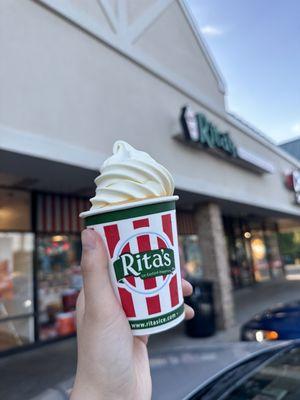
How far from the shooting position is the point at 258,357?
8.52ft

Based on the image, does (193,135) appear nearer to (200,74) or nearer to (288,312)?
(200,74)

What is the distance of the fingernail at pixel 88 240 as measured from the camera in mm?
1322

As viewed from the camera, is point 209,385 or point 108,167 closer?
point 108,167

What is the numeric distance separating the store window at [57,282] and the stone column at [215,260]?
3281 millimetres

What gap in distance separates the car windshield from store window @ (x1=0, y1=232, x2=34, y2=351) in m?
5.73

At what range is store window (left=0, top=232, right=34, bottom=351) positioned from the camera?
266 inches

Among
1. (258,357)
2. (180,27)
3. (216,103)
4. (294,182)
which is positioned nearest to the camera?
(258,357)

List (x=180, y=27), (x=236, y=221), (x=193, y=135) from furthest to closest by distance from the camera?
(x=236, y=221) → (x=180, y=27) → (x=193, y=135)

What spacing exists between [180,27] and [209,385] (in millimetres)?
9229

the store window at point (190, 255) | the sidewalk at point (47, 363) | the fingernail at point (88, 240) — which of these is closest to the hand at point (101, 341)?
the fingernail at point (88, 240)

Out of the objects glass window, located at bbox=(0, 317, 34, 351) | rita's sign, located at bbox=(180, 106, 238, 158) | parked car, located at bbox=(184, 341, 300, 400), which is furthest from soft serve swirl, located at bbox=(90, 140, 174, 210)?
glass window, located at bbox=(0, 317, 34, 351)

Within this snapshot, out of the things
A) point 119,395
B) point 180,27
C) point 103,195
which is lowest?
point 119,395

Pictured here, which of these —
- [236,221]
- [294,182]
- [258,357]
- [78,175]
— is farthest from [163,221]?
Result: [236,221]

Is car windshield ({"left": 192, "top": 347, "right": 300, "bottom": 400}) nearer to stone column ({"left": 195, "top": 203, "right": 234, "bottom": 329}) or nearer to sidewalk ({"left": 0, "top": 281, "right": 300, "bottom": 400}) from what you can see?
sidewalk ({"left": 0, "top": 281, "right": 300, "bottom": 400})
